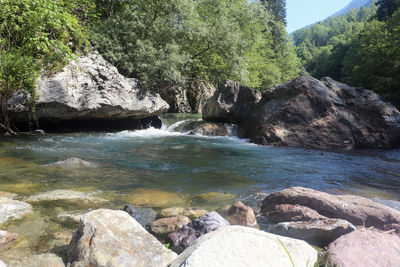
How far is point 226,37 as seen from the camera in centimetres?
1877

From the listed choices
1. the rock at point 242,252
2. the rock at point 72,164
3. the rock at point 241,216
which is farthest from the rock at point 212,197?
the rock at point 72,164

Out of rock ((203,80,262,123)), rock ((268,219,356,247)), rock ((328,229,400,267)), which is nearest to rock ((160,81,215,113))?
rock ((203,80,262,123))

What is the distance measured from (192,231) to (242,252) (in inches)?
57.1

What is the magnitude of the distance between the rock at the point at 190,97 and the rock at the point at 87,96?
10624 mm

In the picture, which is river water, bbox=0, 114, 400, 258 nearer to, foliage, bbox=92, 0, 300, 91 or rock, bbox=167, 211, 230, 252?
rock, bbox=167, 211, 230, 252

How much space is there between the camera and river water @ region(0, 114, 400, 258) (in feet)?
15.9

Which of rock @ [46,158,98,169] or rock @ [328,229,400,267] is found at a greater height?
A: rock @ [328,229,400,267]

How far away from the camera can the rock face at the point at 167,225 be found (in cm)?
374

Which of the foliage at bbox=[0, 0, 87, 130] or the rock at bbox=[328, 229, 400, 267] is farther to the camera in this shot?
the foliage at bbox=[0, 0, 87, 130]

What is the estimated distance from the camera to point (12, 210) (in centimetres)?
395

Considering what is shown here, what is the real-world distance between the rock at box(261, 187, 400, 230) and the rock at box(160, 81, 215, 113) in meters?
21.0

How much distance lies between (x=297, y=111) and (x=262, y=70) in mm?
21225

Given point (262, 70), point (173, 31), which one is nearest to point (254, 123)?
point (173, 31)

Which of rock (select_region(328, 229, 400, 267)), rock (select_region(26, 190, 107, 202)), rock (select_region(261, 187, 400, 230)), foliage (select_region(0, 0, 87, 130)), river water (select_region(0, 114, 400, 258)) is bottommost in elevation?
river water (select_region(0, 114, 400, 258))
